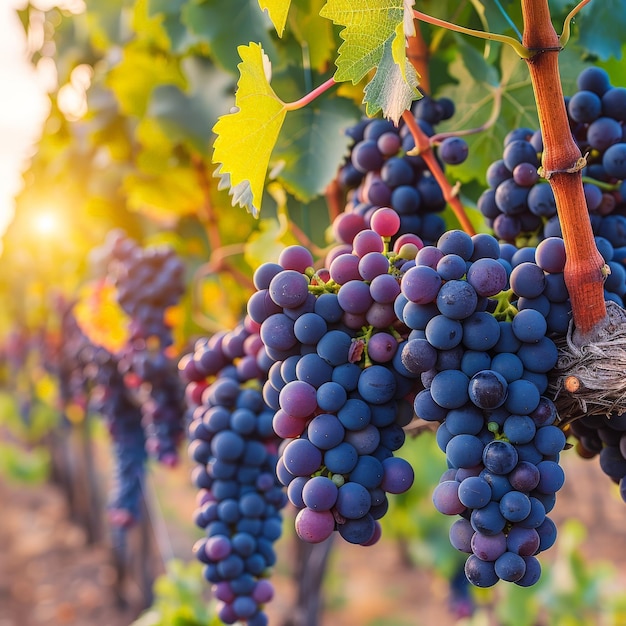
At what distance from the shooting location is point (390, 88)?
525 mm

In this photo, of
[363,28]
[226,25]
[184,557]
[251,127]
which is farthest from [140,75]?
[184,557]

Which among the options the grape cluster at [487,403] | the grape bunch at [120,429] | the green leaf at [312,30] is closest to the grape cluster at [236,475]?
the grape cluster at [487,403]

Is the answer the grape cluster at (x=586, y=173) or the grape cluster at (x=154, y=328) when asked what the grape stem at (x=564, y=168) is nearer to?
the grape cluster at (x=586, y=173)

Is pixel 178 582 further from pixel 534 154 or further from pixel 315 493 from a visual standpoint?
pixel 534 154

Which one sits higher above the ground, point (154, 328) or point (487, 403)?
point (154, 328)

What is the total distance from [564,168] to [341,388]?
27 centimetres

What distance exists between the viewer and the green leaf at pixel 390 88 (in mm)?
495

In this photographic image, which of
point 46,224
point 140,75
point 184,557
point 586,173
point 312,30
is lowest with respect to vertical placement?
point 184,557

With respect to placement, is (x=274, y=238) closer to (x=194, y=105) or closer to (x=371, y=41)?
(x=194, y=105)

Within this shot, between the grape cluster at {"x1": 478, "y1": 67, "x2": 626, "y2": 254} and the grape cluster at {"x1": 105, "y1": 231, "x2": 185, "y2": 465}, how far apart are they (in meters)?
1.00

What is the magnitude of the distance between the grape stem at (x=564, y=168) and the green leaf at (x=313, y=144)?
488mm

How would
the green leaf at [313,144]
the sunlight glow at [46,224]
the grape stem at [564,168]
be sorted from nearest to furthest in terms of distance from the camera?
the grape stem at [564,168]
the green leaf at [313,144]
the sunlight glow at [46,224]

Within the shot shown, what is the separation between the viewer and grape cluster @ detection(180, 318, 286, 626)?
892 millimetres

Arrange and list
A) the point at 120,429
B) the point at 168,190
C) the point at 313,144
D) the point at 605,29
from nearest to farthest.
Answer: the point at 605,29, the point at 313,144, the point at 168,190, the point at 120,429
